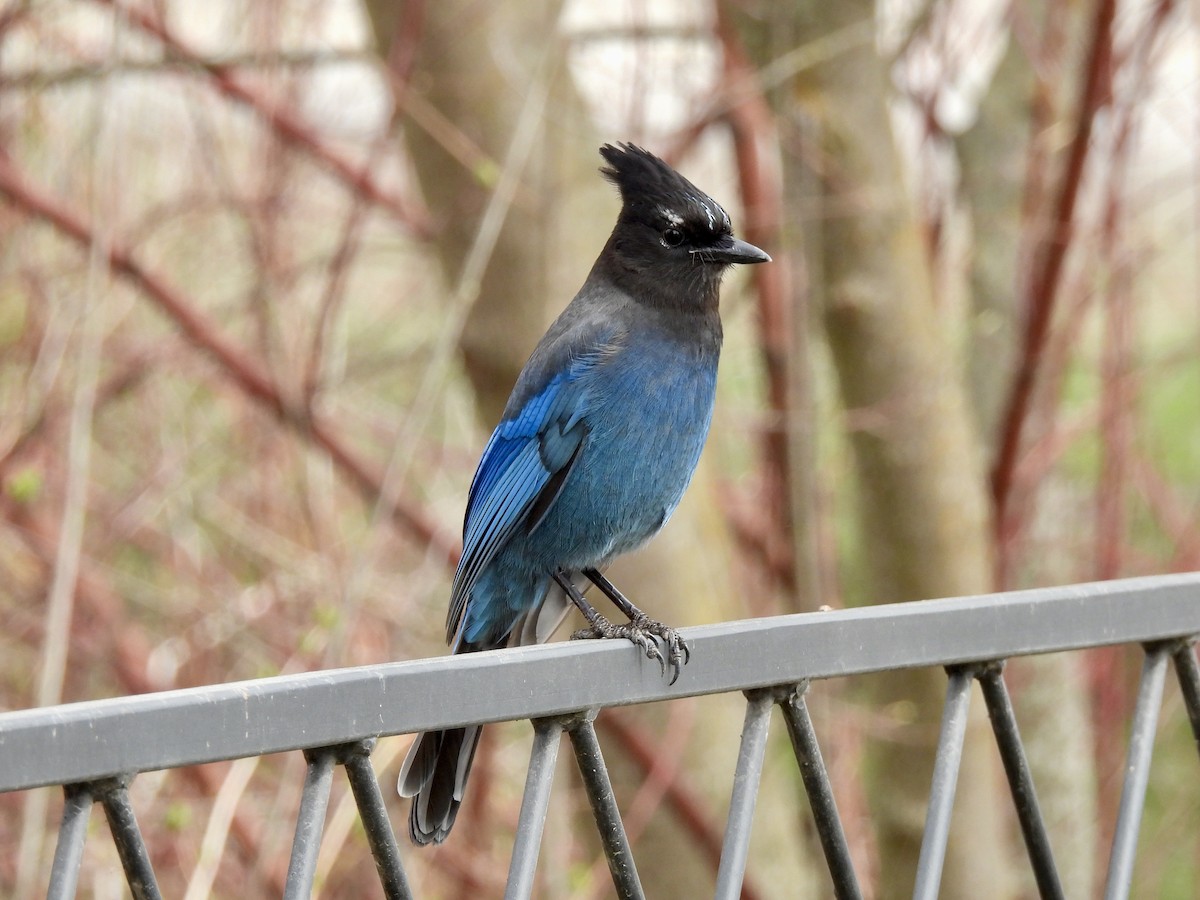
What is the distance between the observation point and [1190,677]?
2074 mm

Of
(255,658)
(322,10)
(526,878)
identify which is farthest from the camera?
(255,658)

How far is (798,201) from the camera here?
405 cm

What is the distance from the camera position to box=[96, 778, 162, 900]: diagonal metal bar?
1270 mm

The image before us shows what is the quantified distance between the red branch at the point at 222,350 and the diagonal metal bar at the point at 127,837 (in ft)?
9.99

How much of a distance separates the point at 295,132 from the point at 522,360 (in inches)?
49.2

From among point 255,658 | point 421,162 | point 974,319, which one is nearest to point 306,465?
point 255,658

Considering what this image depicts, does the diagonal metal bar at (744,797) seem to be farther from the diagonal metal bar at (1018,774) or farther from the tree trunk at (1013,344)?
the tree trunk at (1013,344)

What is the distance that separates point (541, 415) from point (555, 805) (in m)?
1.23

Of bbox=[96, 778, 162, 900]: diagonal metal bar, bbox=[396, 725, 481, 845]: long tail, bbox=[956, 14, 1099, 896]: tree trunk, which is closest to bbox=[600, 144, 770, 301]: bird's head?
bbox=[396, 725, 481, 845]: long tail

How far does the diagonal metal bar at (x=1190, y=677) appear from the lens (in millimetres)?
2061

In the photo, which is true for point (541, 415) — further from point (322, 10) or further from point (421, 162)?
point (322, 10)

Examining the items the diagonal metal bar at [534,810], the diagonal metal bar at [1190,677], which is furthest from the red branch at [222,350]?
the diagonal metal bar at [534,810]

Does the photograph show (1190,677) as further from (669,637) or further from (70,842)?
(70,842)

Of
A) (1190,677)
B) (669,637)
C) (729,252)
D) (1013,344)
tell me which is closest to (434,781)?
(669,637)
